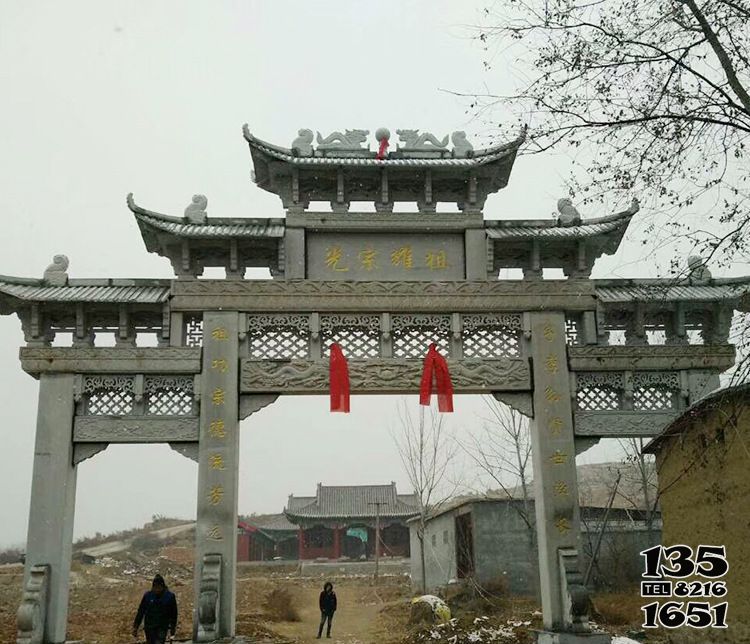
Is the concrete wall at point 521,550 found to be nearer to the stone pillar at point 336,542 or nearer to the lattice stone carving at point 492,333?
the lattice stone carving at point 492,333

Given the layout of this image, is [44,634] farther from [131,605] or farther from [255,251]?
[131,605]

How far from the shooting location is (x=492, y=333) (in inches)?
395

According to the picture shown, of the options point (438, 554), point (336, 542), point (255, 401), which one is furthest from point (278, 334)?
point (336, 542)

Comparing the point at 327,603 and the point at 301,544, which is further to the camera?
the point at 301,544

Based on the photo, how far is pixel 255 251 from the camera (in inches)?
401

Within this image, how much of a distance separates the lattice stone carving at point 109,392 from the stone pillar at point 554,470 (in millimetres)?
4983

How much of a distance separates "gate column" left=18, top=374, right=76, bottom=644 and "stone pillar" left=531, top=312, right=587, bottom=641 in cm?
552

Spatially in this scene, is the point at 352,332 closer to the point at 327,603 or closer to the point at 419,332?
the point at 419,332

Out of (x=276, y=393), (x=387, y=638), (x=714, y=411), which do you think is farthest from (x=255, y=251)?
(x=387, y=638)

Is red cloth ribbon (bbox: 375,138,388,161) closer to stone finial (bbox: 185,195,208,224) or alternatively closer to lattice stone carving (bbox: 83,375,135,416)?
stone finial (bbox: 185,195,208,224)

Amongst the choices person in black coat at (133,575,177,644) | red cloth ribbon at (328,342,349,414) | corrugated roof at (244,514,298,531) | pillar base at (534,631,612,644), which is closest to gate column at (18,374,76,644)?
person in black coat at (133,575,177,644)

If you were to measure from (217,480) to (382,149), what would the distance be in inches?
181

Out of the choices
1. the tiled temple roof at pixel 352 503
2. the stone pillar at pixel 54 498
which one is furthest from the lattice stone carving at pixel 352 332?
the tiled temple roof at pixel 352 503

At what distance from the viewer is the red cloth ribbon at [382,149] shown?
10078 millimetres
